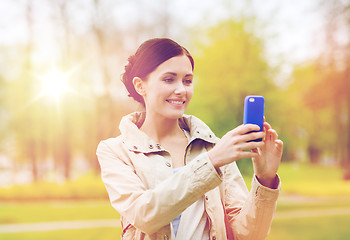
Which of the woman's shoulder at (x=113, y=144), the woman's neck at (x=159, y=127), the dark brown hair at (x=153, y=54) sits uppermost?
the dark brown hair at (x=153, y=54)

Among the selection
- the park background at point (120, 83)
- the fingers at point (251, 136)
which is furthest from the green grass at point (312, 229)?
the fingers at point (251, 136)

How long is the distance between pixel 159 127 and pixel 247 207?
57 cm

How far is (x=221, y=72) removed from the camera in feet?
43.8

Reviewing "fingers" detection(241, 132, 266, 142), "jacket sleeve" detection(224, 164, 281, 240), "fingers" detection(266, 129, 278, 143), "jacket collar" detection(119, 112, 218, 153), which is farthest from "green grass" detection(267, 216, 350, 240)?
"fingers" detection(241, 132, 266, 142)

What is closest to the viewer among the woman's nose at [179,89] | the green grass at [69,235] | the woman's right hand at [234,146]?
the woman's right hand at [234,146]

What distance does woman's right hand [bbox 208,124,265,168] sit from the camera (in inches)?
56.2

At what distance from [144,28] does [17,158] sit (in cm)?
1023

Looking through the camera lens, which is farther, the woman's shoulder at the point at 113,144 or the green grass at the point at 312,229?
the green grass at the point at 312,229

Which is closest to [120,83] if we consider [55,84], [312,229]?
[55,84]

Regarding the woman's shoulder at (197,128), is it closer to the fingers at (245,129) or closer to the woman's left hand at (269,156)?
the woman's left hand at (269,156)

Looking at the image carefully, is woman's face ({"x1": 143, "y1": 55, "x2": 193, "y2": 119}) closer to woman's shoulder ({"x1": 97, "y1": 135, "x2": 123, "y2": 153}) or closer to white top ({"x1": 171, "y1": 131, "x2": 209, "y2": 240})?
woman's shoulder ({"x1": 97, "y1": 135, "x2": 123, "y2": 153})

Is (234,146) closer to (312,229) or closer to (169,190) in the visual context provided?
(169,190)

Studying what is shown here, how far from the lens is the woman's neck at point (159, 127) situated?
6.31 ft

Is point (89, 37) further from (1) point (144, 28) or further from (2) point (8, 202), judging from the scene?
(2) point (8, 202)
